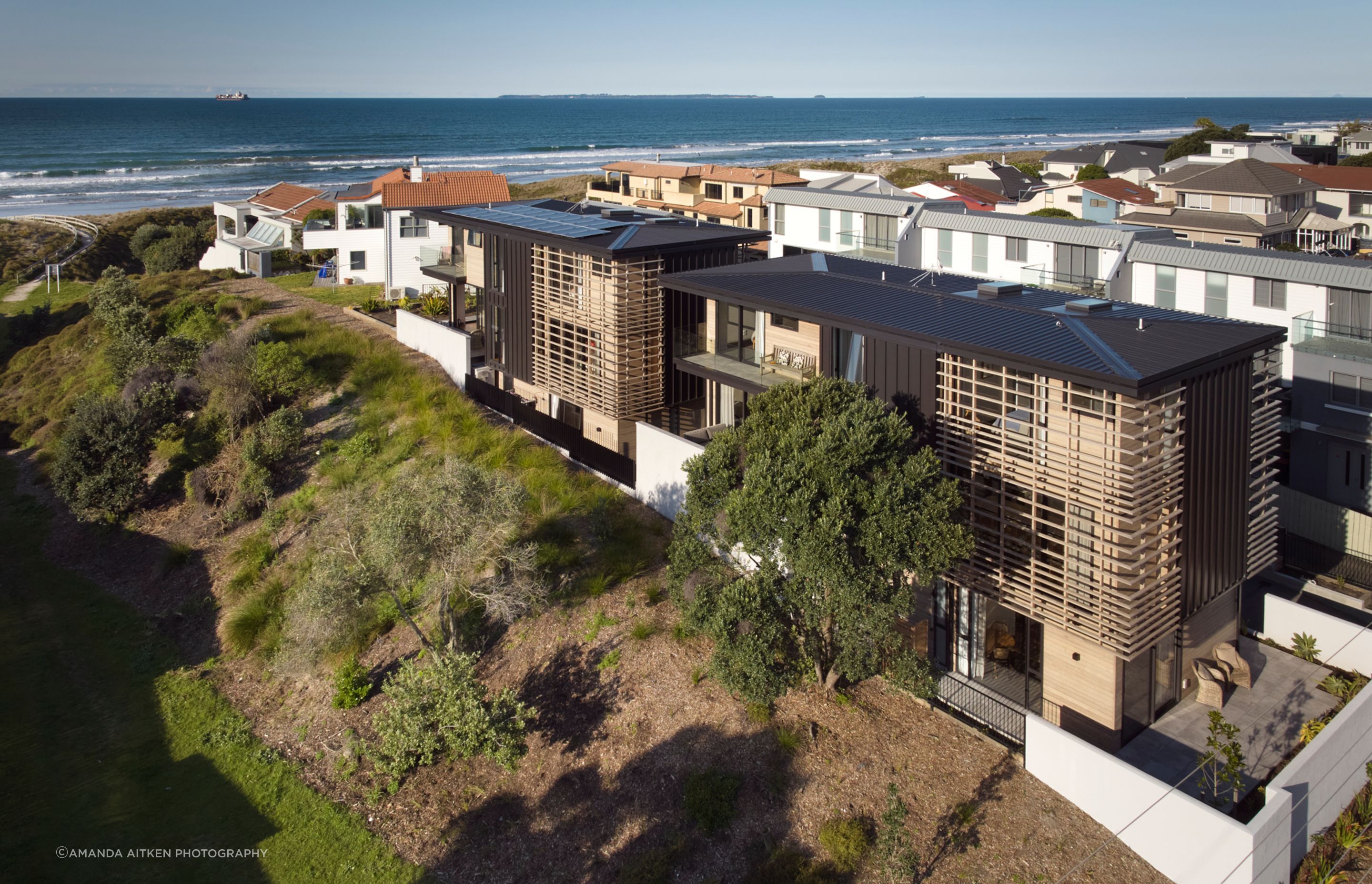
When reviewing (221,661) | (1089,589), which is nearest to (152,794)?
(221,661)

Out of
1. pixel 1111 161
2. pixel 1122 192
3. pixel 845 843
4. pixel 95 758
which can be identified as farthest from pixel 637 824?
pixel 1111 161

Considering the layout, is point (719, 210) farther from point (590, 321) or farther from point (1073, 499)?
point (1073, 499)

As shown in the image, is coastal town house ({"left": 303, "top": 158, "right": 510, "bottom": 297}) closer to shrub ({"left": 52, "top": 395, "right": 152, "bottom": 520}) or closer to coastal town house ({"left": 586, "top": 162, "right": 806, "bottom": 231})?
shrub ({"left": 52, "top": 395, "right": 152, "bottom": 520})

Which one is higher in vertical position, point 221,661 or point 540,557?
point 540,557

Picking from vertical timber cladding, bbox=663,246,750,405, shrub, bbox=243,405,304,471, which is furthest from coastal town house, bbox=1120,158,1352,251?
shrub, bbox=243,405,304,471

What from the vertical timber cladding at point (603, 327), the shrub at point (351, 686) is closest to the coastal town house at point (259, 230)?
the vertical timber cladding at point (603, 327)

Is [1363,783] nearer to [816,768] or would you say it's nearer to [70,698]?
[816,768]
